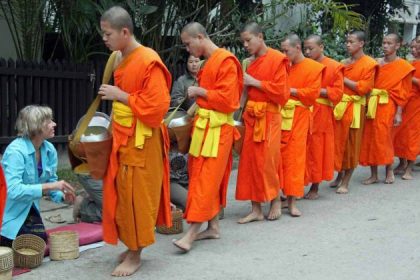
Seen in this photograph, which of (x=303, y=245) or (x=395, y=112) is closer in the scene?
(x=303, y=245)

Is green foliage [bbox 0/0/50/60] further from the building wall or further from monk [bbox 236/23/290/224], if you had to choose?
the building wall

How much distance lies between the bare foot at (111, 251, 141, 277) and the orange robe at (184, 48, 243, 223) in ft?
2.08

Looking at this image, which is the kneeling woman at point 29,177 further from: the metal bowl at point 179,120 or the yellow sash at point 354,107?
the yellow sash at point 354,107

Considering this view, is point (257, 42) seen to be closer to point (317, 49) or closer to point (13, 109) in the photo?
point (317, 49)

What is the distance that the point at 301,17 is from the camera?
1175 centimetres

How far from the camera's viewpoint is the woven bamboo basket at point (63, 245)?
4672 millimetres

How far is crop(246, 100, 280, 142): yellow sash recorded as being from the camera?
5.69 m

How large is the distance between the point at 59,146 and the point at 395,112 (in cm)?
427

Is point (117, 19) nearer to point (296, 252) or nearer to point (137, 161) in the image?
point (137, 161)

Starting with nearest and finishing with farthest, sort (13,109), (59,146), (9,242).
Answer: (9,242) < (13,109) < (59,146)

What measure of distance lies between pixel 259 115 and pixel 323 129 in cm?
139

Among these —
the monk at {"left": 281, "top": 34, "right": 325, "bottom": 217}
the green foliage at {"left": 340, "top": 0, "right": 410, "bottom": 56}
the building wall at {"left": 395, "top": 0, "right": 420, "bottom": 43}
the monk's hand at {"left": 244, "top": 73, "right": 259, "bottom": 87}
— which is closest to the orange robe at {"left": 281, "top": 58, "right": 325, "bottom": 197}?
the monk at {"left": 281, "top": 34, "right": 325, "bottom": 217}

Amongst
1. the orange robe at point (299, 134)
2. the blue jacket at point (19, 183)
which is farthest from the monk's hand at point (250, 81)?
the blue jacket at point (19, 183)

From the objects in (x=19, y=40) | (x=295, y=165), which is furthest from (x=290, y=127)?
(x=19, y=40)
